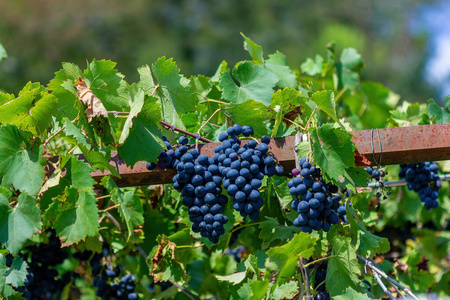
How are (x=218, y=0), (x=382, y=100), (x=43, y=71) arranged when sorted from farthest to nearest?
1. (x=218, y=0)
2. (x=43, y=71)
3. (x=382, y=100)

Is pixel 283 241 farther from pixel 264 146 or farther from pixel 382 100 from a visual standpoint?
pixel 382 100

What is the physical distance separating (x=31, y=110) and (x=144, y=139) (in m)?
0.28

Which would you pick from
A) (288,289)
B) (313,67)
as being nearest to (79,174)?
(288,289)

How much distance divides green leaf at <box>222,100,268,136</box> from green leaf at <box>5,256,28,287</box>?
0.65 meters

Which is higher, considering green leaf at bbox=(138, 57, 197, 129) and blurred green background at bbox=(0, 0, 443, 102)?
green leaf at bbox=(138, 57, 197, 129)

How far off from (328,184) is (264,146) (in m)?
0.17

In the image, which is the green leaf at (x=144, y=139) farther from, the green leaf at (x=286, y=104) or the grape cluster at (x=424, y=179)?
the grape cluster at (x=424, y=179)

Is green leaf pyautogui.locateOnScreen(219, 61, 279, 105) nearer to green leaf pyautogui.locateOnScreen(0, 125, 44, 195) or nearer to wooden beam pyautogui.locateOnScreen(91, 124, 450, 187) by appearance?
wooden beam pyautogui.locateOnScreen(91, 124, 450, 187)

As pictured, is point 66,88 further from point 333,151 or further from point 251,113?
point 333,151

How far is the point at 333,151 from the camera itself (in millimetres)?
1154

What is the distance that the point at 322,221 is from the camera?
116 centimetres

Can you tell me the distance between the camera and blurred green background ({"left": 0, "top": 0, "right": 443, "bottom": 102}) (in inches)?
600

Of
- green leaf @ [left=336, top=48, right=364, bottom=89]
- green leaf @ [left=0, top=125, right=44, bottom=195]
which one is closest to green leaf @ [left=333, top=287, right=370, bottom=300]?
green leaf @ [left=0, top=125, right=44, bottom=195]

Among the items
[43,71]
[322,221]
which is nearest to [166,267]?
[322,221]
